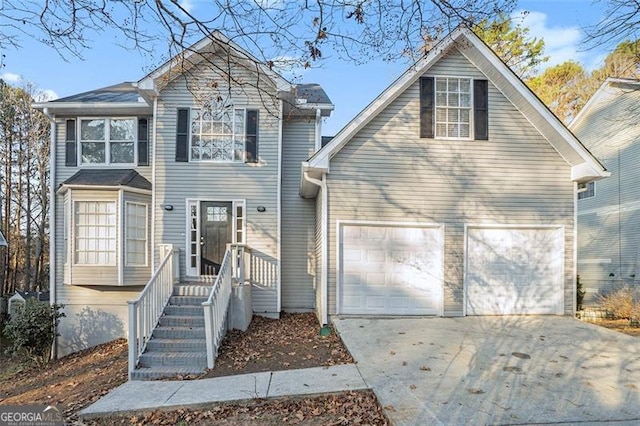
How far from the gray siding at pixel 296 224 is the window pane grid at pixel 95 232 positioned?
437 cm

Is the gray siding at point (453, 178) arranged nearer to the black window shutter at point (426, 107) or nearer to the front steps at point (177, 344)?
the black window shutter at point (426, 107)

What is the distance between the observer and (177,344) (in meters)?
6.85

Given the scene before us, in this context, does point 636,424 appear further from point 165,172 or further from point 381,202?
point 165,172

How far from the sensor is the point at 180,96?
10.2 m

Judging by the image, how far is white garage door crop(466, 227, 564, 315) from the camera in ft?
28.5

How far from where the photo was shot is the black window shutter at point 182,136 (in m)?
10.2

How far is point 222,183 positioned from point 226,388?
237 inches

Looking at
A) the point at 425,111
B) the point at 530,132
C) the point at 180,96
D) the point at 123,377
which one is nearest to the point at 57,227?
the point at 180,96

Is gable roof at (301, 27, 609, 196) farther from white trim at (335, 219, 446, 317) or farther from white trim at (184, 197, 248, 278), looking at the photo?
white trim at (184, 197, 248, 278)

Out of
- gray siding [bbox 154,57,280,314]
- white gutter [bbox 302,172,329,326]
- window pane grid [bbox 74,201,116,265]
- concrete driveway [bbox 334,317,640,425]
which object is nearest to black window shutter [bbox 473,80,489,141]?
white gutter [bbox 302,172,329,326]

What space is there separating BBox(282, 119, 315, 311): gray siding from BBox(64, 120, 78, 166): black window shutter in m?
5.71

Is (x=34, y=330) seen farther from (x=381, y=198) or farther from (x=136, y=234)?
(x=381, y=198)

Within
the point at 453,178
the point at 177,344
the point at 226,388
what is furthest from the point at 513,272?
the point at 177,344

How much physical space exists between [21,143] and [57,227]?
11.5 metres
